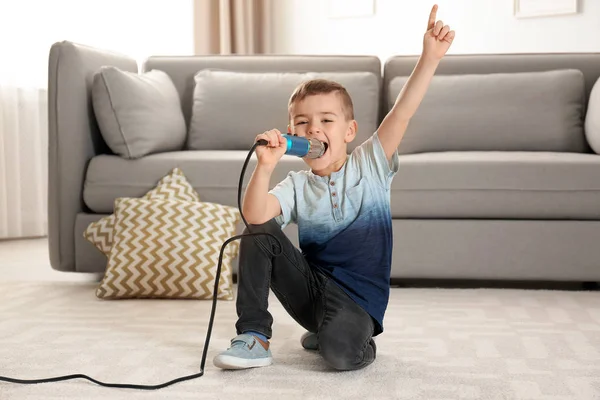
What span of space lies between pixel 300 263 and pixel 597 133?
1465 millimetres

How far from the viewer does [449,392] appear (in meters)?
1.35

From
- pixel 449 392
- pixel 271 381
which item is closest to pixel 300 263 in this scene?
pixel 271 381

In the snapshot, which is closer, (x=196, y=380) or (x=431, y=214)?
(x=196, y=380)

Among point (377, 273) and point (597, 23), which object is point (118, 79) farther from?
point (597, 23)

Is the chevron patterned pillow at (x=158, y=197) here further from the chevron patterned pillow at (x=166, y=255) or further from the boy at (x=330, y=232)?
the boy at (x=330, y=232)

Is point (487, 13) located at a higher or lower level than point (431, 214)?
higher

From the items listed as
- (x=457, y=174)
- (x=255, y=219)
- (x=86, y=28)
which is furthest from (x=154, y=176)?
(x=86, y=28)

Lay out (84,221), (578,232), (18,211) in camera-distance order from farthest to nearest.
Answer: (18,211) → (84,221) → (578,232)

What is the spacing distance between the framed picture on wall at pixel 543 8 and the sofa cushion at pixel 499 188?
1.67 meters

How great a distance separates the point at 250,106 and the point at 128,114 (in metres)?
0.49

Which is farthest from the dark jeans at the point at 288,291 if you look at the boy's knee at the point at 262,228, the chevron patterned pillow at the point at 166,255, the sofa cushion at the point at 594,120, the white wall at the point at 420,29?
the white wall at the point at 420,29

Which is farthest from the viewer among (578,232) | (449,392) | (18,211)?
(18,211)

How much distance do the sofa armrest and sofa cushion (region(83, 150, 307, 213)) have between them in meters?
0.05

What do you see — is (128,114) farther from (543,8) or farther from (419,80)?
(543,8)
